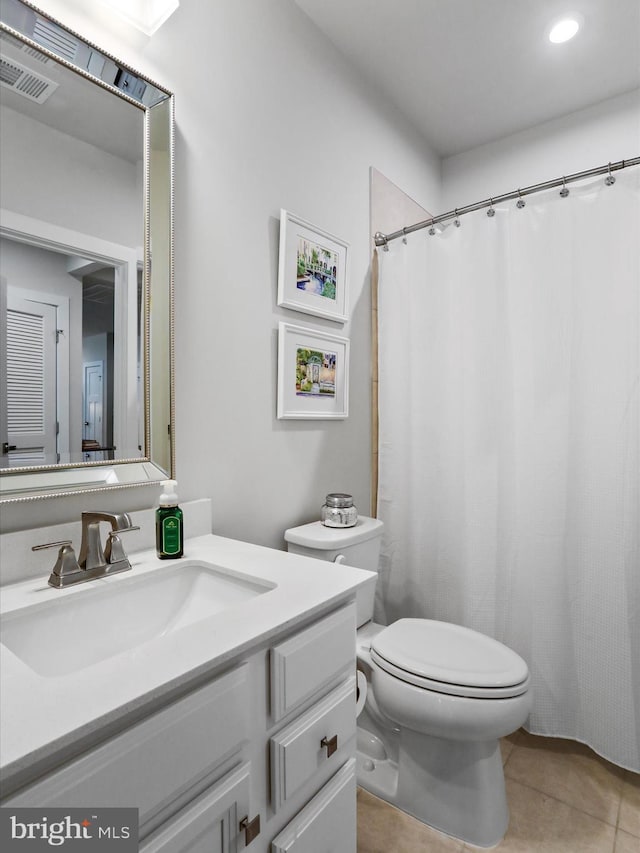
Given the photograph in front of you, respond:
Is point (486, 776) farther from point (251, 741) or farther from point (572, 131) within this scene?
point (572, 131)

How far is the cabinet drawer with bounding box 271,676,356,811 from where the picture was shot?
0.81 meters

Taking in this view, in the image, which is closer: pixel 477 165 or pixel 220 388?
pixel 220 388

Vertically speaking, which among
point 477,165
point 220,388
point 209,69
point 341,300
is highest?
point 477,165

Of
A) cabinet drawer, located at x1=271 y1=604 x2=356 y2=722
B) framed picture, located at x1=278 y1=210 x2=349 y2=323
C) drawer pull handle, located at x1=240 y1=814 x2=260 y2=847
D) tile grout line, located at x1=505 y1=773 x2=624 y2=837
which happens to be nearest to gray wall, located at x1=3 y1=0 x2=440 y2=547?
framed picture, located at x1=278 y1=210 x2=349 y2=323

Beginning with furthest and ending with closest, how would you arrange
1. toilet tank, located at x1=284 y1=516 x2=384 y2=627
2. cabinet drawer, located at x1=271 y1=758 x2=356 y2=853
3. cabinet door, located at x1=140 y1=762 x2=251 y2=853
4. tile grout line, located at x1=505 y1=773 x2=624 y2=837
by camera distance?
toilet tank, located at x1=284 y1=516 x2=384 y2=627
tile grout line, located at x1=505 y1=773 x2=624 y2=837
cabinet drawer, located at x1=271 y1=758 x2=356 y2=853
cabinet door, located at x1=140 y1=762 x2=251 y2=853

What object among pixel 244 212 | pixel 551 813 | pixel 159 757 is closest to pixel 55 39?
pixel 244 212

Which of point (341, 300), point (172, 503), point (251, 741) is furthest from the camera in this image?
point (341, 300)

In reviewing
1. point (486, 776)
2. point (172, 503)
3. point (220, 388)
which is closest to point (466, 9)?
point (220, 388)

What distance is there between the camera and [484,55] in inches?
74.9

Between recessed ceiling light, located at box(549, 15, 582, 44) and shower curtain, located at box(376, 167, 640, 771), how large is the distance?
2.25ft

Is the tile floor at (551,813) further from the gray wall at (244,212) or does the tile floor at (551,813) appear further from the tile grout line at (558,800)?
the gray wall at (244,212)

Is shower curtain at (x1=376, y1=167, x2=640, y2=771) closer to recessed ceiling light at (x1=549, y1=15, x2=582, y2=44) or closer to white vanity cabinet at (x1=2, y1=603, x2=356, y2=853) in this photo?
recessed ceiling light at (x1=549, y1=15, x2=582, y2=44)

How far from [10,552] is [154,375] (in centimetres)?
51

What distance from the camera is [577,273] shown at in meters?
1.63
